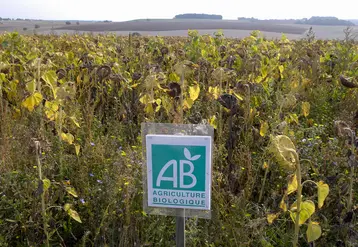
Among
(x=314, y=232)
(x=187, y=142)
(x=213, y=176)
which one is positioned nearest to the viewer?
(x=187, y=142)

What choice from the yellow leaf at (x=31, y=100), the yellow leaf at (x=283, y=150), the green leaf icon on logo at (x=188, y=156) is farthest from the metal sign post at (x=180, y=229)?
the yellow leaf at (x=31, y=100)

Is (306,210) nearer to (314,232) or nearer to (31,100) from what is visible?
(314,232)

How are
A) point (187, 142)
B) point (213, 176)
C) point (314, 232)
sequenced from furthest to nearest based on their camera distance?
point (213, 176)
point (314, 232)
point (187, 142)

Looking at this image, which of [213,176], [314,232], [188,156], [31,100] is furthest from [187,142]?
[31,100]

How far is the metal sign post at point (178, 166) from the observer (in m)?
1.29

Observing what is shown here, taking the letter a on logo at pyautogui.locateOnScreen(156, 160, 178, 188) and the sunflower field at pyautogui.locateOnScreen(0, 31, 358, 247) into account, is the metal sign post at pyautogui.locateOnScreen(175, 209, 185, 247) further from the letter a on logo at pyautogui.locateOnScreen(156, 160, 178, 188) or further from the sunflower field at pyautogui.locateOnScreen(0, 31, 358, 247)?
the sunflower field at pyautogui.locateOnScreen(0, 31, 358, 247)

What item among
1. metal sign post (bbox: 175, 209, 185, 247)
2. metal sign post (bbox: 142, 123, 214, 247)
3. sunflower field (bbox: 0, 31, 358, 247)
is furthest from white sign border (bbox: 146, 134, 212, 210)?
sunflower field (bbox: 0, 31, 358, 247)

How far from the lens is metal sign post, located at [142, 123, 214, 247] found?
1.29 meters

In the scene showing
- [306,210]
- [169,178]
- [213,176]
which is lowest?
[213,176]

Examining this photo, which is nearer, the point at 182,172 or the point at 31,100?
the point at 182,172

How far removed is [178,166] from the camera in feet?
4.28

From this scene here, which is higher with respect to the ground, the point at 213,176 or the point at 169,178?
the point at 169,178

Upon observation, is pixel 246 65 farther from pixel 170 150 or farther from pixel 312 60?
pixel 170 150

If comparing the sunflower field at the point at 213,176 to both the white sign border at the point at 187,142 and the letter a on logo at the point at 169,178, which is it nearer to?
the white sign border at the point at 187,142
